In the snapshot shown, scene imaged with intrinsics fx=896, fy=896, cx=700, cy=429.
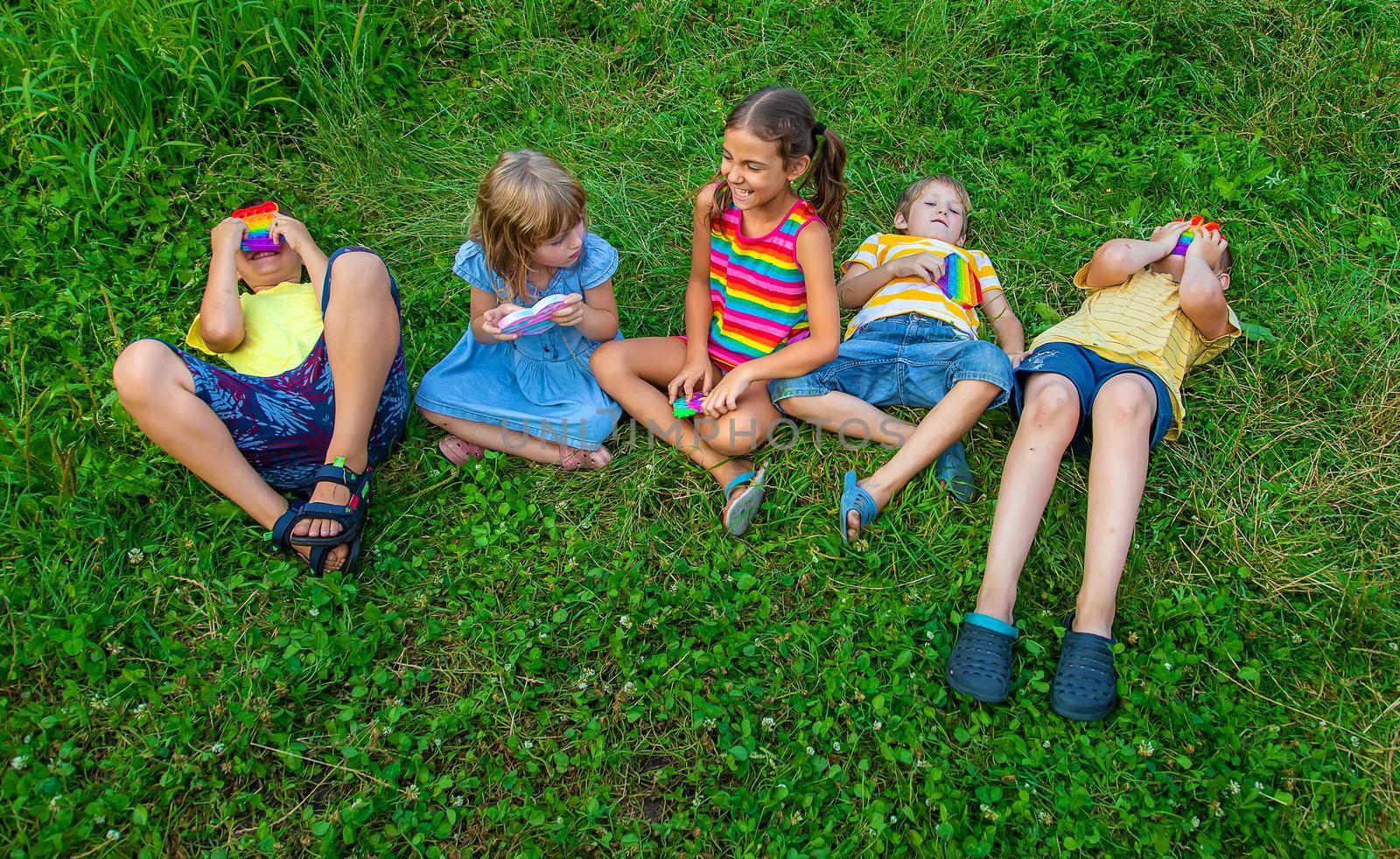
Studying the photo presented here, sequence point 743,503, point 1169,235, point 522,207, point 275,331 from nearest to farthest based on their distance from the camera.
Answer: point 522,207 → point 743,503 → point 275,331 → point 1169,235

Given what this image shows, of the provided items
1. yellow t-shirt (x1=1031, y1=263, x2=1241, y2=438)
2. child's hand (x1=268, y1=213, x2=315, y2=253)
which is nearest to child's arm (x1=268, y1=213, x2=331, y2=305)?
child's hand (x1=268, y1=213, x2=315, y2=253)

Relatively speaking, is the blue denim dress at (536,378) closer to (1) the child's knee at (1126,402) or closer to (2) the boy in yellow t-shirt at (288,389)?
(2) the boy in yellow t-shirt at (288,389)

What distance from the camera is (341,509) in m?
2.53

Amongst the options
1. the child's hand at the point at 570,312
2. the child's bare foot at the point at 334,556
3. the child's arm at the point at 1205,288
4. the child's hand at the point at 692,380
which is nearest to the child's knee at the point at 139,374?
the child's bare foot at the point at 334,556

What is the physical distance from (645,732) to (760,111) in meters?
1.71

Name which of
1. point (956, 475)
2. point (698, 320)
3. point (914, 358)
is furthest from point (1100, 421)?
point (698, 320)

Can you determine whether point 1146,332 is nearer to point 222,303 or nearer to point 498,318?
point 498,318

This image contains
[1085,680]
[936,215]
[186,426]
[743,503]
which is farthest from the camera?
[936,215]

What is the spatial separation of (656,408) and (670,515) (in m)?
0.36

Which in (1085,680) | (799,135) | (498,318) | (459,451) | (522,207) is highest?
(799,135)

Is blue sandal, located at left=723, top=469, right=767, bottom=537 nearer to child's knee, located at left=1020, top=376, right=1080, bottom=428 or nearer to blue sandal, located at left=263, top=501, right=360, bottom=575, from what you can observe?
child's knee, located at left=1020, top=376, right=1080, bottom=428

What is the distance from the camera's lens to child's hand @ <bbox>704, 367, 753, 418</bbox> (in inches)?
108

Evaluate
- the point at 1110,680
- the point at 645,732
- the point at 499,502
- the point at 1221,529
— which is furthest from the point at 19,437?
the point at 1221,529

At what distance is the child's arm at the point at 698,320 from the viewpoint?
2.91 metres
